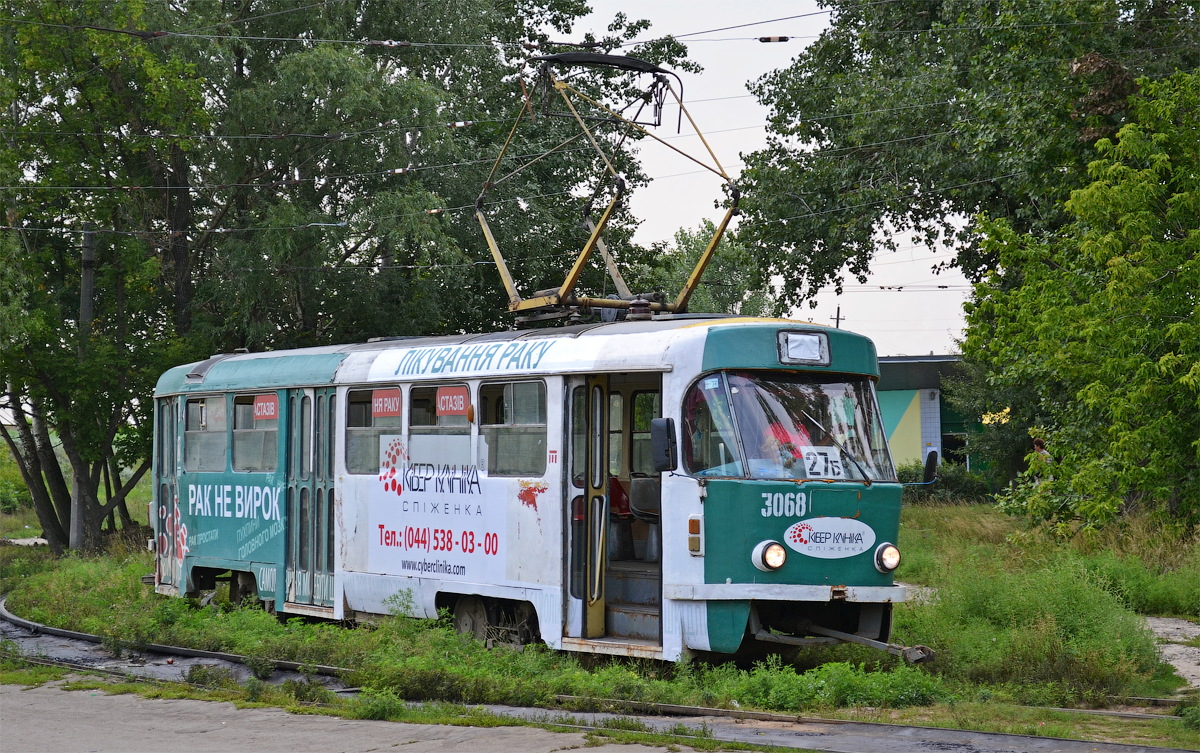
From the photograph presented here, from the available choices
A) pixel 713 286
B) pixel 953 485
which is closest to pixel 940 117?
pixel 953 485

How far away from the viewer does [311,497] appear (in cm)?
1455

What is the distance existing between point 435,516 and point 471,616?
3.29ft

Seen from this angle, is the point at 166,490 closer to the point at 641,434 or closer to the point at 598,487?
the point at 641,434

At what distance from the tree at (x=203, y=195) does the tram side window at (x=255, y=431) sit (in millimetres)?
8721

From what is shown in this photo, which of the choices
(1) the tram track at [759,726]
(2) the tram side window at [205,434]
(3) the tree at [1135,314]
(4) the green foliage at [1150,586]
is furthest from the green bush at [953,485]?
(1) the tram track at [759,726]

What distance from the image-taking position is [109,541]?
91.2ft

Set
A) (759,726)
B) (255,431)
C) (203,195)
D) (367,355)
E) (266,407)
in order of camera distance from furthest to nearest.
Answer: (203,195) → (255,431) → (266,407) → (367,355) → (759,726)

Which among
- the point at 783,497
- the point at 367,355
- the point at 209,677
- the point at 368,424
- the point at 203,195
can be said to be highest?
the point at 203,195

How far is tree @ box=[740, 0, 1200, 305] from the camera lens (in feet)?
65.4

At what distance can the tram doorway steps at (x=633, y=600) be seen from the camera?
1122 cm

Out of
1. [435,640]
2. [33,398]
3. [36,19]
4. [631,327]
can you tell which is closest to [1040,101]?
[631,327]

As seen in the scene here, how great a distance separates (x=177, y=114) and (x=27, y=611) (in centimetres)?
1068

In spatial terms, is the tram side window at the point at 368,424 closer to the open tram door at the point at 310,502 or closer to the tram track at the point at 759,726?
the open tram door at the point at 310,502

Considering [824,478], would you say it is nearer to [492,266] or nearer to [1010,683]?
[1010,683]
